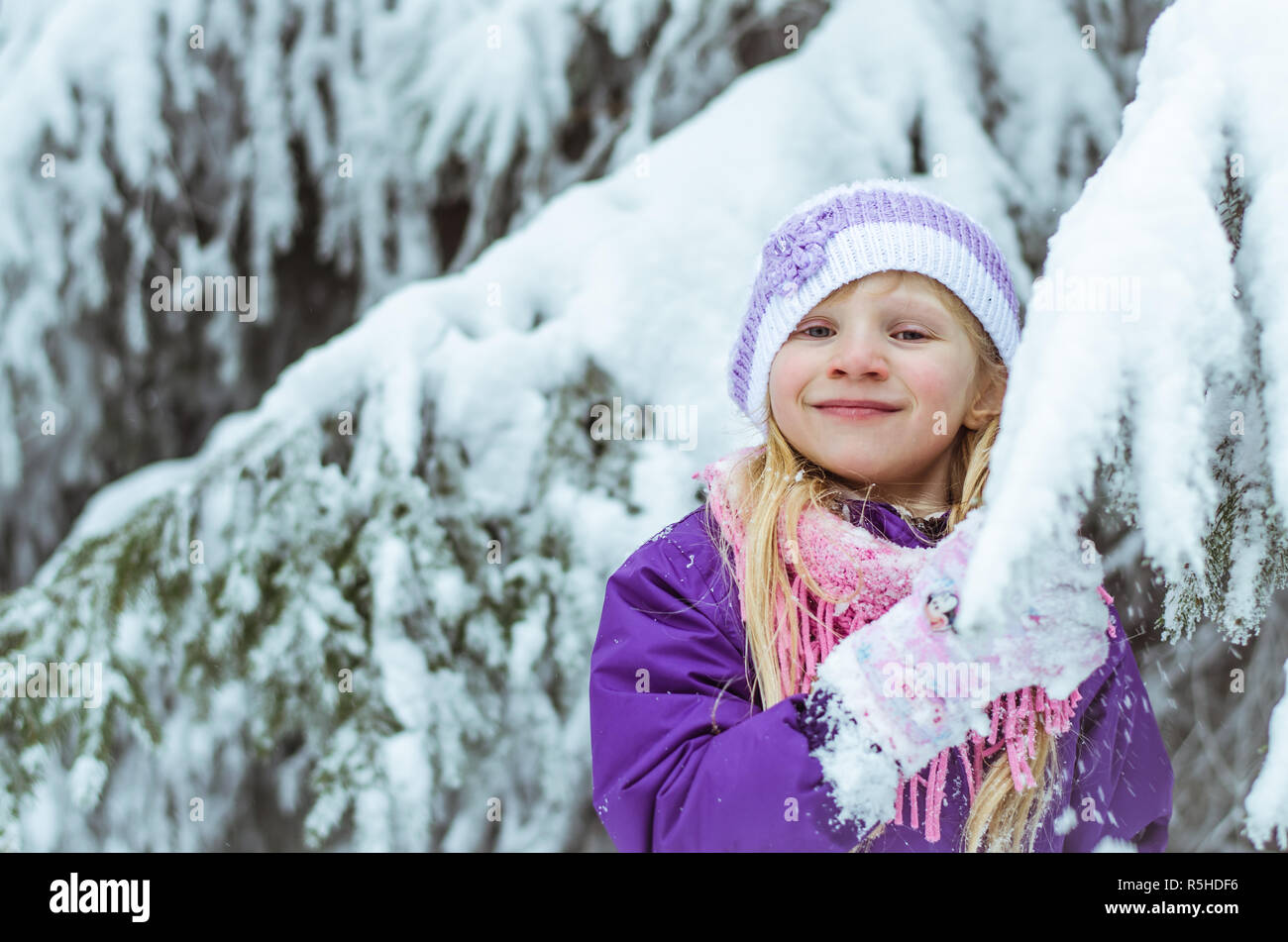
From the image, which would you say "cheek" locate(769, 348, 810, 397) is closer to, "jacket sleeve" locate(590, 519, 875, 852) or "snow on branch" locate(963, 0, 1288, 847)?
"jacket sleeve" locate(590, 519, 875, 852)

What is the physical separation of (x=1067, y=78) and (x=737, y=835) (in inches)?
73.6

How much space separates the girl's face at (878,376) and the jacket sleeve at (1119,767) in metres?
0.37

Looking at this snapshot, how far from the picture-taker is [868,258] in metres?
1.25

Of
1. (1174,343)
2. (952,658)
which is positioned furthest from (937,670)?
(1174,343)

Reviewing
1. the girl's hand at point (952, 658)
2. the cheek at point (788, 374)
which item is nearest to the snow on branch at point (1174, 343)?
the girl's hand at point (952, 658)

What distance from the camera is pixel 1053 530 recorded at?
82 centimetres

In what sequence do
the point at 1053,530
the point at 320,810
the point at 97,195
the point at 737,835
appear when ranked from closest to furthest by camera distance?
the point at 1053,530 → the point at 737,835 → the point at 320,810 → the point at 97,195

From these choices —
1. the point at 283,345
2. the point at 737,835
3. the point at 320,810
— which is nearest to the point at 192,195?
the point at 283,345

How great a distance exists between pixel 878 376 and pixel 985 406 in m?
0.23

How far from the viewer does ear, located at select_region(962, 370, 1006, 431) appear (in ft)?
4.42

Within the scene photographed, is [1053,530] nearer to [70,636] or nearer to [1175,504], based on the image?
[1175,504]

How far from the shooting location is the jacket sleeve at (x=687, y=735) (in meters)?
1.03

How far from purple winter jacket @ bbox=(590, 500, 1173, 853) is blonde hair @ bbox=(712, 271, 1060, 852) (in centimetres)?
3

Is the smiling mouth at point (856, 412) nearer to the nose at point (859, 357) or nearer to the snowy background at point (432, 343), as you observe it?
the nose at point (859, 357)
